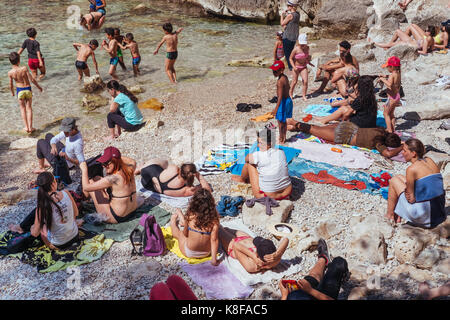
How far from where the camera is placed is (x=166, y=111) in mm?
10883

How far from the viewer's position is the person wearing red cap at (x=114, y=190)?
5.88 m

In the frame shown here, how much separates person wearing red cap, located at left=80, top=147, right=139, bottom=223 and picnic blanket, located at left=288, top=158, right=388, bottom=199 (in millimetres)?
2813

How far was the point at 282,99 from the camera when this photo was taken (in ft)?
26.2

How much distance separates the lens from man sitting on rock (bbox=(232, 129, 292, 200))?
626cm

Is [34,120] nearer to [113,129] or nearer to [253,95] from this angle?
[113,129]

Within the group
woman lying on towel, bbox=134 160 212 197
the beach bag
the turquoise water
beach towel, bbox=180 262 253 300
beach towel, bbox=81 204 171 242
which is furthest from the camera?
the turquoise water

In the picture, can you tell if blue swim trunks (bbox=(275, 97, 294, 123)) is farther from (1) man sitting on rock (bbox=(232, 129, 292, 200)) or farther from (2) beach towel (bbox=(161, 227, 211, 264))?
(2) beach towel (bbox=(161, 227, 211, 264))

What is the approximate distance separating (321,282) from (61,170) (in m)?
4.92

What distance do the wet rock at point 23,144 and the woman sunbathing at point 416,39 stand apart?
35.9 ft

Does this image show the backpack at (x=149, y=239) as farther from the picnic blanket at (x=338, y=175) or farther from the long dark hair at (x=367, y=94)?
the long dark hair at (x=367, y=94)

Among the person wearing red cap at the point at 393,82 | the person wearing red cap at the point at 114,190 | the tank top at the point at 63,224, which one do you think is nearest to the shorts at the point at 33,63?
the person wearing red cap at the point at 114,190

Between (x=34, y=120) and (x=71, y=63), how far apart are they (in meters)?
4.37

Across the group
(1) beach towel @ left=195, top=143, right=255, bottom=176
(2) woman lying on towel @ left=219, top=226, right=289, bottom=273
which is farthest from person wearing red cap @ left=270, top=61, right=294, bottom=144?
(2) woman lying on towel @ left=219, top=226, right=289, bottom=273

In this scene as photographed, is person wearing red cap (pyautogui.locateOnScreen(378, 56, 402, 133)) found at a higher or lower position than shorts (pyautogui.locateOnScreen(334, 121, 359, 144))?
higher
